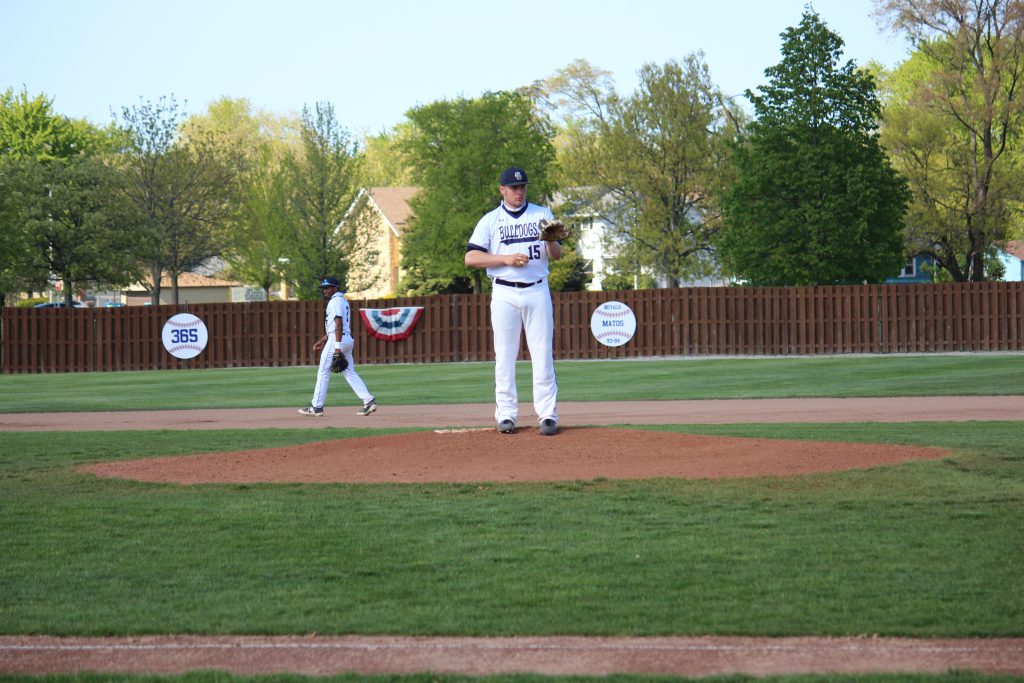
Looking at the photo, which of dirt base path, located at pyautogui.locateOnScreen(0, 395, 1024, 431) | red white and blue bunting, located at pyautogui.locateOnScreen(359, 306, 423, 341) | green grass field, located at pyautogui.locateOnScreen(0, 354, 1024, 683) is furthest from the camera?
red white and blue bunting, located at pyautogui.locateOnScreen(359, 306, 423, 341)

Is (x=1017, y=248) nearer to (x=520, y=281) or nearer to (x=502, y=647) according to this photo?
(x=520, y=281)

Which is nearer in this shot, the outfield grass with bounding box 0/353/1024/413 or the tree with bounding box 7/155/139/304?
the outfield grass with bounding box 0/353/1024/413

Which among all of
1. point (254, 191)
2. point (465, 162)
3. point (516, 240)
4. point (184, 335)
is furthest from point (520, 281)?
point (254, 191)

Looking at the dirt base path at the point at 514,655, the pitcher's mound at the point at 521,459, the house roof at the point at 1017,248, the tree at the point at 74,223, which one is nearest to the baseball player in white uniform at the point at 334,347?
the pitcher's mound at the point at 521,459

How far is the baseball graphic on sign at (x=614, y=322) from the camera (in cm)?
3694

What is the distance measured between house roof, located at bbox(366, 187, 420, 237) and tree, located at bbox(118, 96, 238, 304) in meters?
14.8

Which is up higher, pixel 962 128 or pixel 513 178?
pixel 962 128

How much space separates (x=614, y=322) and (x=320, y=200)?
65.1ft

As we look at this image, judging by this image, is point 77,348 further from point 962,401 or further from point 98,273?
point 962,401

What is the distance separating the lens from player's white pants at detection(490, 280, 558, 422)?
1031 centimetres

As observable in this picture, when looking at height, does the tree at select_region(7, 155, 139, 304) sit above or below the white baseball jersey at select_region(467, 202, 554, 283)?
above

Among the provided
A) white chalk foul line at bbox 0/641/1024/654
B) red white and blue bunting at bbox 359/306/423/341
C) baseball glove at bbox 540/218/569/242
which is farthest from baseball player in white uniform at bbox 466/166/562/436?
red white and blue bunting at bbox 359/306/423/341

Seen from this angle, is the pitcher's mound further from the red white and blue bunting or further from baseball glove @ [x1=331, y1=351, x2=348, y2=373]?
the red white and blue bunting

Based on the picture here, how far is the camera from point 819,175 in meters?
43.8
